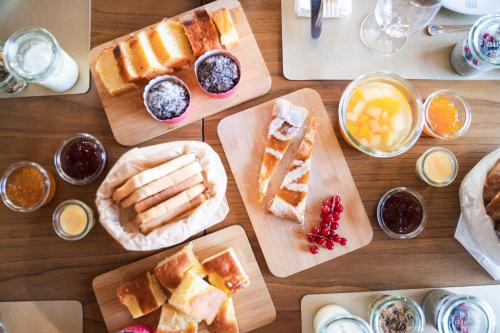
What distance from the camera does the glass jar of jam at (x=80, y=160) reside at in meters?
1.26

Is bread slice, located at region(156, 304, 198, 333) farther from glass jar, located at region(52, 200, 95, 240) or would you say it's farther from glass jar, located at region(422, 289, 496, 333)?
glass jar, located at region(422, 289, 496, 333)

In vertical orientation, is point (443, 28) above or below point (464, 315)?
above

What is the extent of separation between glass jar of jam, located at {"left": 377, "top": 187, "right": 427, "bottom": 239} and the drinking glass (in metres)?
0.48

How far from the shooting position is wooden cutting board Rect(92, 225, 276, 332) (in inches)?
50.0

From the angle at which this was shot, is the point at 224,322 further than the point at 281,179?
No

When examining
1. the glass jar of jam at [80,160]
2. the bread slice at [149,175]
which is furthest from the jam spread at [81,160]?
the bread slice at [149,175]

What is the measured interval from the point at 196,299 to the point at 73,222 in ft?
1.45

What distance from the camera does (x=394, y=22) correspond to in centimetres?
133

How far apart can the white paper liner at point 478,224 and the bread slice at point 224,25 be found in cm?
86

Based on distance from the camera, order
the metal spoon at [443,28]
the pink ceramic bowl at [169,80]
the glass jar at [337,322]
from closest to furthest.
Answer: the glass jar at [337,322] < the pink ceramic bowl at [169,80] < the metal spoon at [443,28]

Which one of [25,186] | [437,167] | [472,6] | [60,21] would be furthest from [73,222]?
[472,6]

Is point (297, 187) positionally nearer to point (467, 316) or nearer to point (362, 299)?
point (362, 299)

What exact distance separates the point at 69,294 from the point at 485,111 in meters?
1.46

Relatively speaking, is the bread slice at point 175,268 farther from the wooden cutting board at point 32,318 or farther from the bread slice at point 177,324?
the wooden cutting board at point 32,318
